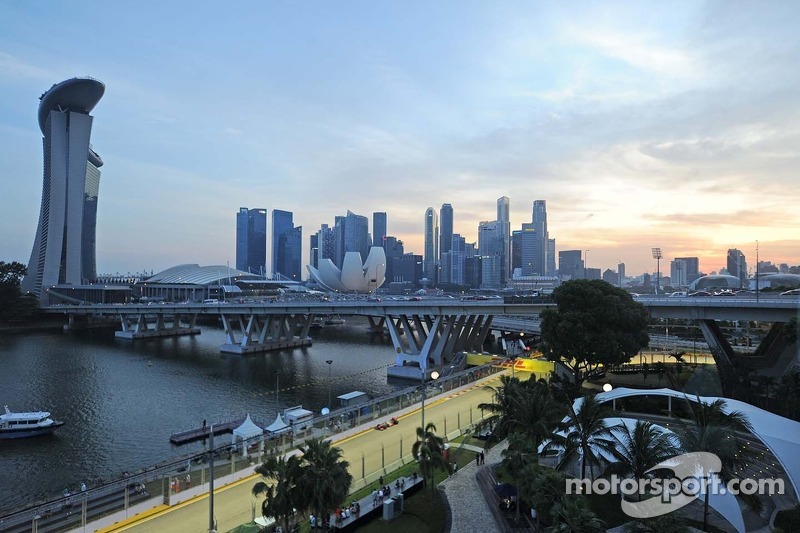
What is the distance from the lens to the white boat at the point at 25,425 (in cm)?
3130

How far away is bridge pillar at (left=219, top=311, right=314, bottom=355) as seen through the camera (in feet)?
220

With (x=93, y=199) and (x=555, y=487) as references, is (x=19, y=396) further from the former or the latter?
(x=93, y=199)

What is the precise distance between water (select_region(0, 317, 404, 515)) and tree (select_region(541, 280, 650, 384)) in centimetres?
1747

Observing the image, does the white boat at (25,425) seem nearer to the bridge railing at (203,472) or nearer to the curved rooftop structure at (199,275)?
the bridge railing at (203,472)

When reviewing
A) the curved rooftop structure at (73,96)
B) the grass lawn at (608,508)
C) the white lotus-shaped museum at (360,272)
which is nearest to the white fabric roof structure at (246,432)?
the grass lawn at (608,508)

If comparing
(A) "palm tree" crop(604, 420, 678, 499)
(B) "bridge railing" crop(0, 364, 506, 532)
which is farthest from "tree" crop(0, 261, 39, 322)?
(A) "palm tree" crop(604, 420, 678, 499)

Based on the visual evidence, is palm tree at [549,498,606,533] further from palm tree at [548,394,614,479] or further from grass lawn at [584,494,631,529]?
grass lawn at [584,494,631,529]

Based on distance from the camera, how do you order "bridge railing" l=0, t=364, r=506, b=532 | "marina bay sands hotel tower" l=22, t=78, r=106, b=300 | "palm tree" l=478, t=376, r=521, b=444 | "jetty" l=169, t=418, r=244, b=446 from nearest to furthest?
"bridge railing" l=0, t=364, r=506, b=532, "palm tree" l=478, t=376, r=521, b=444, "jetty" l=169, t=418, r=244, b=446, "marina bay sands hotel tower" l=22, t=78, r=106, b=300

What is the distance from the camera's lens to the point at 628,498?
17.0 metres

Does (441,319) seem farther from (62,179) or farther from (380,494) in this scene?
(62,179)

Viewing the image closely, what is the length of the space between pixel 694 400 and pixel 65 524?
24972 mm

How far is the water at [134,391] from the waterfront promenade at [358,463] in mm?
9074

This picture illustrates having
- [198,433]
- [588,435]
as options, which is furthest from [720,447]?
[198,433]

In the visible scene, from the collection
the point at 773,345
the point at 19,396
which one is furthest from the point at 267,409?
the point at 773,345
